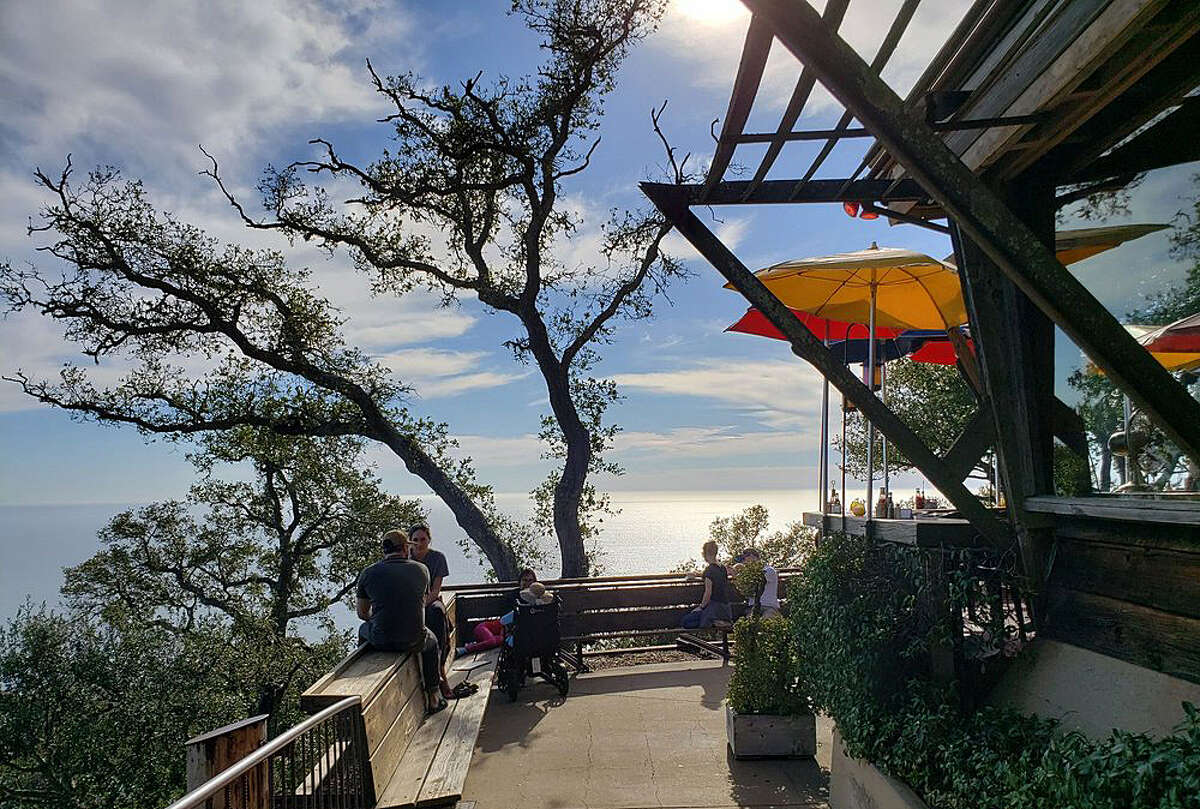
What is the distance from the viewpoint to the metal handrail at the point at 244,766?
93.4 inches

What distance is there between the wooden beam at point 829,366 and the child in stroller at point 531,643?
4821mm

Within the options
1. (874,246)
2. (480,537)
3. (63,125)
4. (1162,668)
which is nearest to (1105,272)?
(1162,668)

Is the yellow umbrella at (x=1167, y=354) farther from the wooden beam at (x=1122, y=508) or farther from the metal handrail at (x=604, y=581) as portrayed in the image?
the metal handrail at (x=604, y=581)

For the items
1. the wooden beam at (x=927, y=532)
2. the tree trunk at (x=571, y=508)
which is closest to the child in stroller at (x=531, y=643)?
the wooden beam at (x=927, y=532)

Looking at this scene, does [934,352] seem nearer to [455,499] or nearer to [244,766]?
[244,766]

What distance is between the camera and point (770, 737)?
20.0 ft

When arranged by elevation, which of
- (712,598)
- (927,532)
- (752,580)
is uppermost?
(927,532)

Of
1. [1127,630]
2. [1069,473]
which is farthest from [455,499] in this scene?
[1127,630]

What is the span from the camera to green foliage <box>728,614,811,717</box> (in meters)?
6.09

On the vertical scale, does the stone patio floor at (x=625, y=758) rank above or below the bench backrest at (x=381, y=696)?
below

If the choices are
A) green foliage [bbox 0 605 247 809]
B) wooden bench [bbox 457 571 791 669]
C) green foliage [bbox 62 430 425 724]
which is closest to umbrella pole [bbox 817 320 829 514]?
wooden bench [bbox 457 571 791 669]

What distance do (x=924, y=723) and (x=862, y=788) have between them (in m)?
0.94

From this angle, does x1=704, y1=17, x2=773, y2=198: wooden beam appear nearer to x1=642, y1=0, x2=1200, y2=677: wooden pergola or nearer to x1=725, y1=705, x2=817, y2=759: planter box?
x1=642, y1=0, x2=1200, y2=677: wooden pergola

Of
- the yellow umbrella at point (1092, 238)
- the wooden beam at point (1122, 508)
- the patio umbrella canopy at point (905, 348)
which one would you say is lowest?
the wooden beam at point (1122, 508)
